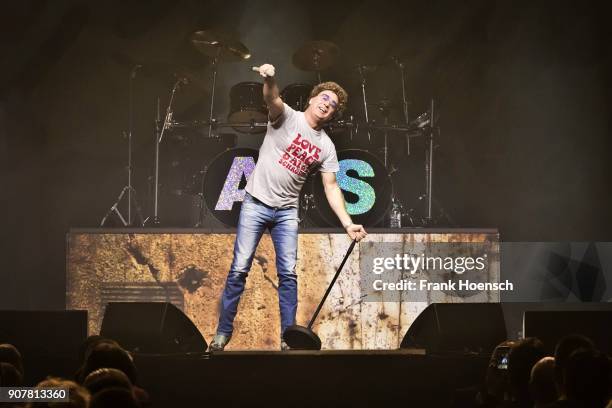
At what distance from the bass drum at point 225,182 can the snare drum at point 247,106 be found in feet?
1.94

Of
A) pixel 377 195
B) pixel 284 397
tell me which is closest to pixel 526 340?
pixel 284 397

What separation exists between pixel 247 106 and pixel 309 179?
1.02 meters

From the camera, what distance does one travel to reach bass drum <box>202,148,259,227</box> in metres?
8.43

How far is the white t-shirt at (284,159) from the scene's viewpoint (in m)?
6.05

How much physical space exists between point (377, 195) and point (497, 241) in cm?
128

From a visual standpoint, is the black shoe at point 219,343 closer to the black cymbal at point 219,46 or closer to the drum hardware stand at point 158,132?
the drum hardware stand at point 158,132

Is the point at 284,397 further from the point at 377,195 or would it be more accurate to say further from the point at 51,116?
the point at 51,116

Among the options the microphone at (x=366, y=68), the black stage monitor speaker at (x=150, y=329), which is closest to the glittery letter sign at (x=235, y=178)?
the microphone at (x=366, y=68)

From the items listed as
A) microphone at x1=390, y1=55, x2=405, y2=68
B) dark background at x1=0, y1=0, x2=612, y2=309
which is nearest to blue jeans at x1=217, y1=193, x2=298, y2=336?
dark background at x1=0, y1=0, x2=612, y2=309

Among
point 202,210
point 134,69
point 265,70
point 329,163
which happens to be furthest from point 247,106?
point 265,70

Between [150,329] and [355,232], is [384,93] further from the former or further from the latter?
[150,329]

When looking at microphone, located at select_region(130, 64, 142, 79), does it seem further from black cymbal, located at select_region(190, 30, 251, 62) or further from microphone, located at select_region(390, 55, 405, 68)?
microphone, located at select_region(390, 55, 405, 68)

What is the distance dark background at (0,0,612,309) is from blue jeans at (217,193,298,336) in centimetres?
323

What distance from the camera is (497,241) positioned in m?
7.81
